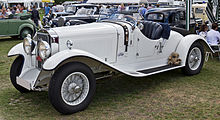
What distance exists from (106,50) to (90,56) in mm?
676

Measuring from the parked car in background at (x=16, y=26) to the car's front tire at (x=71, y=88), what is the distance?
28.5ft

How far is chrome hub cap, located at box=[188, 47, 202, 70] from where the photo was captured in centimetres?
587

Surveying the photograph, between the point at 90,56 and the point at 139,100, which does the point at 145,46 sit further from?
the point at 90,56

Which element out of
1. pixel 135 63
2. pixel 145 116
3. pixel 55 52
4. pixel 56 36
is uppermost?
pixel 56 36

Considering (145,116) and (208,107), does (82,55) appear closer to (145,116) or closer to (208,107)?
(145,116)

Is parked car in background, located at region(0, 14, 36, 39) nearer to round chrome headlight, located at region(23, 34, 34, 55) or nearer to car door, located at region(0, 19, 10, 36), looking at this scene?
car door, located at region(0, 19, 10, 36)

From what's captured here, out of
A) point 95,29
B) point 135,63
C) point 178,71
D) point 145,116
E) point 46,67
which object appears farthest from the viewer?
point 178,71

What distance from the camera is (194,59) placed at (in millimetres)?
5926

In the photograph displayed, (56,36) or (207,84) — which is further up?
(56,36)

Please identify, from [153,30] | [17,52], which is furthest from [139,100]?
[17,52]

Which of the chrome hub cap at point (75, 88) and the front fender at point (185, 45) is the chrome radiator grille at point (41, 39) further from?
the front fender at point (185, 45)

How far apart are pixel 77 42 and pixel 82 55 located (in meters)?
0.41

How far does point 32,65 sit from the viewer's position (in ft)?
14.8

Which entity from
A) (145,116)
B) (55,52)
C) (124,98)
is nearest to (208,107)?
(145,116)
